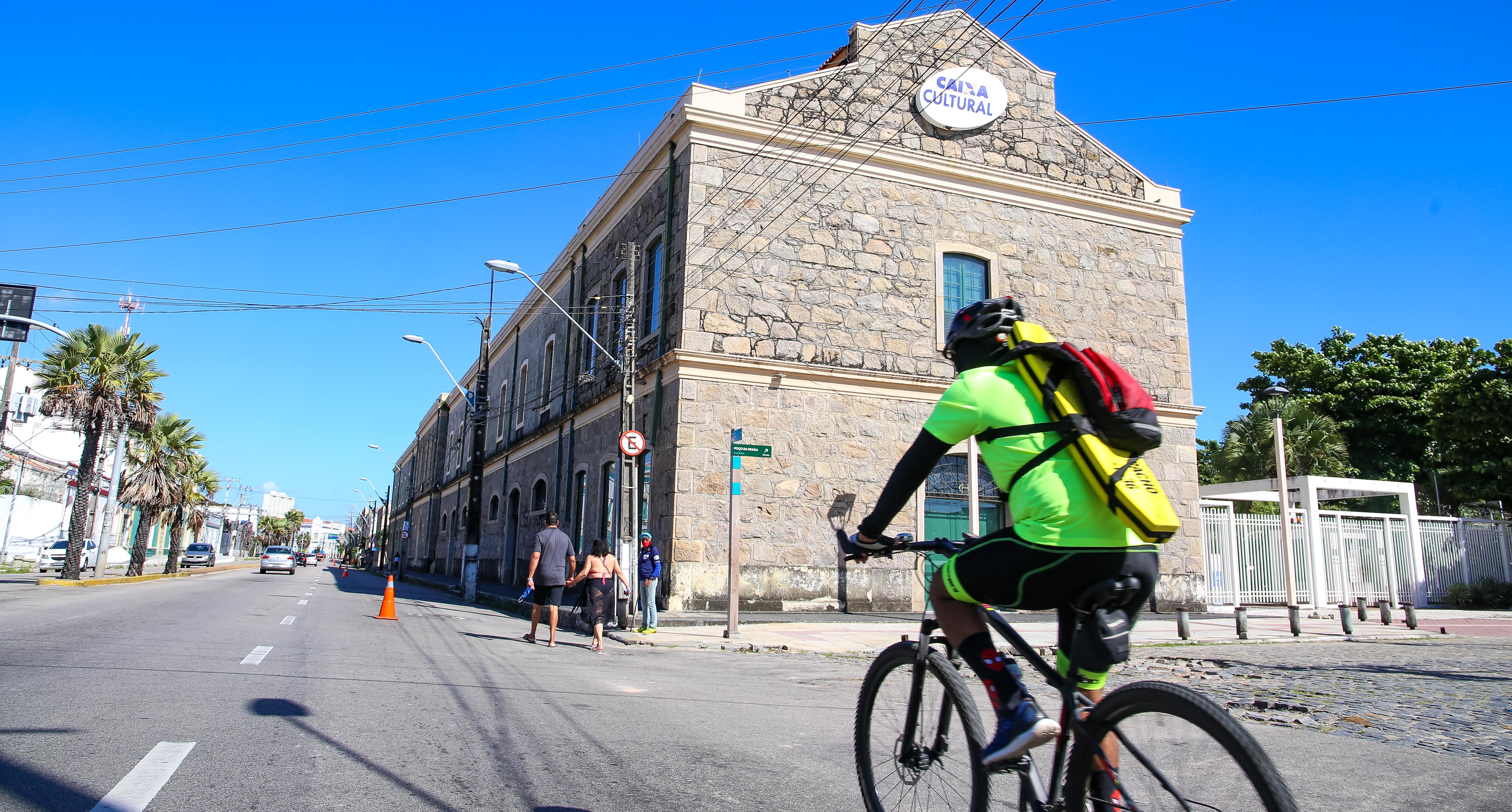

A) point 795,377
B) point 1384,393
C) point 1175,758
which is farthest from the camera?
point 1384,393

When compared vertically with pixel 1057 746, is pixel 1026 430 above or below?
above

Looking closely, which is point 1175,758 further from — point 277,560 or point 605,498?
point 277,560

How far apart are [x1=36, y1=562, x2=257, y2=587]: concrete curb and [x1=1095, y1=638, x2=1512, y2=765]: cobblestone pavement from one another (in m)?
26.0

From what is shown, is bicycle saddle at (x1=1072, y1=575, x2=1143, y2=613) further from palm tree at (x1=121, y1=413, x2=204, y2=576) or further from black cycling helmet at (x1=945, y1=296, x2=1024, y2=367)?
palm tree at (x1=121, y1=413, x2=204, y2=576)

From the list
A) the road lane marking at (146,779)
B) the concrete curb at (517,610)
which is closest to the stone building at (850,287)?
the concrete curb at (517,610)

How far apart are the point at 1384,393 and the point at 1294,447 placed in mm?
10748

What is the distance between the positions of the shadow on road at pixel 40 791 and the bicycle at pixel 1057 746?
117 inches

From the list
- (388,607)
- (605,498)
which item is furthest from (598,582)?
(605,498)

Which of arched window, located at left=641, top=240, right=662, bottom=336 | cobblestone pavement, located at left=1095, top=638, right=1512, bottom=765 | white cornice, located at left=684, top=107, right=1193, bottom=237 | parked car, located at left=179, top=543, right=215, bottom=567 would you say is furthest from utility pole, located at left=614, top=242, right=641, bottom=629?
parked car, located at left=179, top=543, right=215, bottom=567

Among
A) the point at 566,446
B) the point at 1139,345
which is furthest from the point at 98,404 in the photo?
the point at 1139,345

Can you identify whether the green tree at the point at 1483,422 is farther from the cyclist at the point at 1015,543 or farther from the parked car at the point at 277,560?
the parked car at the point at 277,560

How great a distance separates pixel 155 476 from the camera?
106 ft

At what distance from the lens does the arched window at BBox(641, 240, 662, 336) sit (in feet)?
61.8

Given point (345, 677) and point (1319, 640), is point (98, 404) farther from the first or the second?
point (1319, 640)
